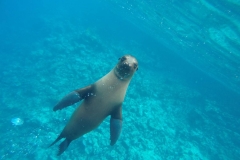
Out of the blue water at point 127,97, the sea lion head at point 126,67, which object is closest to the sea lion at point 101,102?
the sea lion head at point 126,67

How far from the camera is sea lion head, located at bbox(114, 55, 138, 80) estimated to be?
3.27m

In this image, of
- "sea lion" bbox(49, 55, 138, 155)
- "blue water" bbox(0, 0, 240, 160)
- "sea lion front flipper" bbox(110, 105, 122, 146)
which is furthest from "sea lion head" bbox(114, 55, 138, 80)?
"blue water" bbox(0, 0, 240, 160)

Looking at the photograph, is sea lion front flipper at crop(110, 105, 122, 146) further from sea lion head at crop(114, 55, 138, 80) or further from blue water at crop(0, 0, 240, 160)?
blue water at crop(0, 0, 240, 160)

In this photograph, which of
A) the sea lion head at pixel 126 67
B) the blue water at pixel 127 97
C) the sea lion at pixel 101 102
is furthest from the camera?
the blue water at pixel 127 97

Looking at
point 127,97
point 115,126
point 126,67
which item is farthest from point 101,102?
point 127,97

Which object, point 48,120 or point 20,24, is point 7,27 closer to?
point 20,24

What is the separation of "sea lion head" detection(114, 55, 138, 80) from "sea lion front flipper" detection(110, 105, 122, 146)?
2.17ft

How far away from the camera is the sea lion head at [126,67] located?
3.27 m

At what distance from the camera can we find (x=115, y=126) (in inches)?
143

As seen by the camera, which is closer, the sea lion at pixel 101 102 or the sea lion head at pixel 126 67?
the sea lion head at pixel 126 67

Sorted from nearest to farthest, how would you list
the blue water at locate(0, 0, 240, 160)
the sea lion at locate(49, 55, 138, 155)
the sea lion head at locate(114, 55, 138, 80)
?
the sea lion head at locate(114, 55, 138, 80), the sea lion at locate(49, 55, 138, 155), the blue water at locate(0, 0, 240, 160)

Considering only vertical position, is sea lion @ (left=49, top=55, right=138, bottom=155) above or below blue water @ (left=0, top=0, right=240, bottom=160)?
above

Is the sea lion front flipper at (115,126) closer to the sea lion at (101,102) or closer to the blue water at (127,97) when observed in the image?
the sea lion at (101,102)

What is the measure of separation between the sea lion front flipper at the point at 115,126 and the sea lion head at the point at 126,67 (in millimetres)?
662
